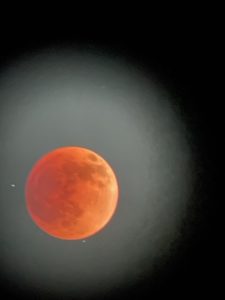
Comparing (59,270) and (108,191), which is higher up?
(108,191)

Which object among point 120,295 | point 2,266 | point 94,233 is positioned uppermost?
point 94,233

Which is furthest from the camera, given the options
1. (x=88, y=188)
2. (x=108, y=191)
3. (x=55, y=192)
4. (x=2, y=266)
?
(x=2, y=266)

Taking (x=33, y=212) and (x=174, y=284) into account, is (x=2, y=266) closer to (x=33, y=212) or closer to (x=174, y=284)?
(x=33, y=212)

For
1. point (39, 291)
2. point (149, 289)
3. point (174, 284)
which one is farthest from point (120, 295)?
point (39, 291)

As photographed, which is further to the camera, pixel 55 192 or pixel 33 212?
pixel 33 212

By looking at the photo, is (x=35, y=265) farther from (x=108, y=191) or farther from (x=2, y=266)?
(x=108, y=191)

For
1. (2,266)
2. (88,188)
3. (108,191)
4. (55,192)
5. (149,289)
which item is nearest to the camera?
(55,192)

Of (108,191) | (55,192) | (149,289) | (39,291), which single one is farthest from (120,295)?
(55,192)

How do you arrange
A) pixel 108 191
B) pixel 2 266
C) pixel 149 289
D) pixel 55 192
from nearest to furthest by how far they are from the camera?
pixel 55 192 → pixel 108 191 → pixel 2 266 → pixel 149 289

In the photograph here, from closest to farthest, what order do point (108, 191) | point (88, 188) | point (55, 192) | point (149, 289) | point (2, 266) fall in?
point (55, 192), point (88, 188), point (108, 191), point (2, 266), point (149, 289)
